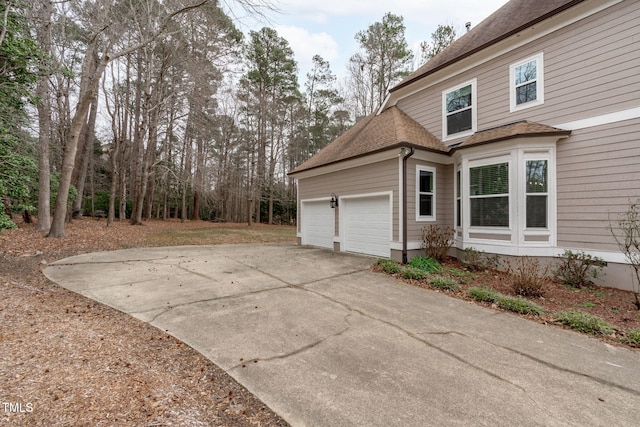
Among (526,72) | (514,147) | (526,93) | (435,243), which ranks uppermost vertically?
(526,72)

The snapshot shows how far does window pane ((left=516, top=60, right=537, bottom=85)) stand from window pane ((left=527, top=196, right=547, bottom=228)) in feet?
10.1

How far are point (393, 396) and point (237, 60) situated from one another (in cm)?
2010

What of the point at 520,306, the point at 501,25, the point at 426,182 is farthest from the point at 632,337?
the point at 501,25

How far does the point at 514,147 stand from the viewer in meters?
6.44

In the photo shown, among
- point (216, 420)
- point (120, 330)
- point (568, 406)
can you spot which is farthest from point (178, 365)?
point (568, 406)

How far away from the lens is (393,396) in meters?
2.24

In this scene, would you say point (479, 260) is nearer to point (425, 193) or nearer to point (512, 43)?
point (425, 193)

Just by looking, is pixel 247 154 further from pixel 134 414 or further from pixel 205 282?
pixel 134 414

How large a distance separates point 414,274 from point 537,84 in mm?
5637

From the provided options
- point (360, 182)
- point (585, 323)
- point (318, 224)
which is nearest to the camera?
point (585, 323)

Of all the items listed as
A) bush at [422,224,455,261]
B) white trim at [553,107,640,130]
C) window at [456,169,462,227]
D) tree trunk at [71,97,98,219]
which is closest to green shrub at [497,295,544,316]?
bush at [422,224,455,261]

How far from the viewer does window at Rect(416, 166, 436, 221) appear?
7.70 meters

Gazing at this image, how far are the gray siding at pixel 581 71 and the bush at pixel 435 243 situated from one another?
10.7 feet

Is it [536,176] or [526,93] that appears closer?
[536,176]
